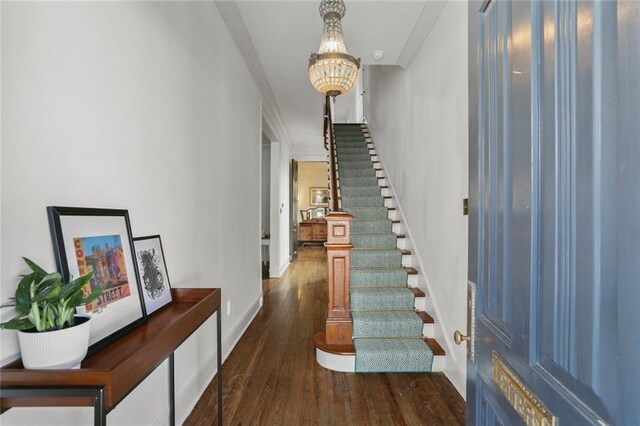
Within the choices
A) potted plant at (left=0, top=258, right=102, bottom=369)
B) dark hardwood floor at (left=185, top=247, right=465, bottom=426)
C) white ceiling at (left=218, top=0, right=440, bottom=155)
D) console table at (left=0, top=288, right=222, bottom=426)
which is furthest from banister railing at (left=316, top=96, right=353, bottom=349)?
potted plant at (left=0, top=258, right=102, bottom=369)

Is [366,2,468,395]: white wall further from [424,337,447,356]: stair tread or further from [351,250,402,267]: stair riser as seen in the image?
[351,250,402,267]: stair riser

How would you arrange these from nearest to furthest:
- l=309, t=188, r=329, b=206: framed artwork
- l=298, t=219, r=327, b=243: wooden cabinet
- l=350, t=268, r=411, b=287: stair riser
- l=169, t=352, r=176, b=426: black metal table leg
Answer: l=169, t=352, r=176, b=426: black metal table leg, l=350, t=268, r=411, b=287: stair riser, l=298, t=219, r=327, b=243: wooden cabinet, l=309, t=188, r=329, b=206: framed artwork

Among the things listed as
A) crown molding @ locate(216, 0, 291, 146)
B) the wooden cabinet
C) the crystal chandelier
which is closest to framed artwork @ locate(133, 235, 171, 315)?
the crystal chandelier

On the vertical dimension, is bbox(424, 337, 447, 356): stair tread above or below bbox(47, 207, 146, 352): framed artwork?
below

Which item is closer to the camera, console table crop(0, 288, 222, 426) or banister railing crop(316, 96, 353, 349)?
console table crop(0, 288, 222, 426)

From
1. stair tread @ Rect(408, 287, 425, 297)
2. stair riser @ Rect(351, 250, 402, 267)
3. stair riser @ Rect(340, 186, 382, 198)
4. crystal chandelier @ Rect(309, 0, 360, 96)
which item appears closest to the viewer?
crystal chandelier @ Rect(309, 0, 360, 96)

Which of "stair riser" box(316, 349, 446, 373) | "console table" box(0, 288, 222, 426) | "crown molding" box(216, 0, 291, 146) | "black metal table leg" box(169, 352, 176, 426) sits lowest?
"stair riser" box(316, 349, 446, 373)

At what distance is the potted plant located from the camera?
2.51 feet

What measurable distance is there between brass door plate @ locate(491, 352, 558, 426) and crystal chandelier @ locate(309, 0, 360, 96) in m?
2.36

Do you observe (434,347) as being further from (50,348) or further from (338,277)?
(50,348)

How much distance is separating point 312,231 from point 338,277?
26.4ft

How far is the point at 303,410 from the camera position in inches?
78.7

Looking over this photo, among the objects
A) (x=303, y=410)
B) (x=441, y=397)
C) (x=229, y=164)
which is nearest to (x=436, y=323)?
(x=441, y=397)

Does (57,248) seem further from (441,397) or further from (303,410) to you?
(441,397)
